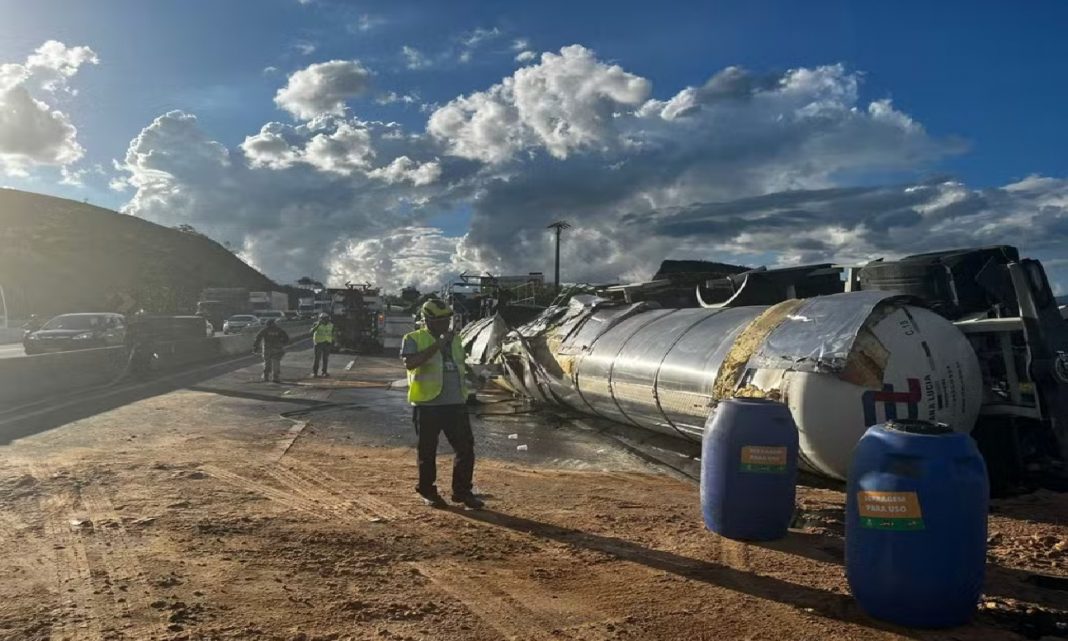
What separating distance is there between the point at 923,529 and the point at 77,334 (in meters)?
24.7

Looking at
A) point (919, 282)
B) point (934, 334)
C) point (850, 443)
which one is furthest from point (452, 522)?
point (919, 282)

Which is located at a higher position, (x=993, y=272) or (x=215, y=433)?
(x=993, y=272)

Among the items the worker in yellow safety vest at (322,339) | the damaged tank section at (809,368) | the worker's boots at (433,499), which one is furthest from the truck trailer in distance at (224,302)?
the worker's boots at (433,499)

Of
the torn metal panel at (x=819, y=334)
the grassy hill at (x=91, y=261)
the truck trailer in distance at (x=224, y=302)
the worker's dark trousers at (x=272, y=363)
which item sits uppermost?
the grassy hill at (x=91, y=261)

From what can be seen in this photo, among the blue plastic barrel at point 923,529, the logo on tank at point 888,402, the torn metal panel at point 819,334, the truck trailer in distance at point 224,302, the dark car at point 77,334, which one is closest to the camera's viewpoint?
the blue plastic barrel at point 923,529

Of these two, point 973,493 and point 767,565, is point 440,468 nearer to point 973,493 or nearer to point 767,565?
point 767,565

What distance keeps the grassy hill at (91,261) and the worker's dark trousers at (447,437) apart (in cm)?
7303

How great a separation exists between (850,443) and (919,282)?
97.2 inches

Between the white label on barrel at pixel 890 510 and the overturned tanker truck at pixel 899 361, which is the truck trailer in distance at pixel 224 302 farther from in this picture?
the white label on barrel at pixel 890 510

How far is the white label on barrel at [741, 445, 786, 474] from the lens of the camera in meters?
5.46

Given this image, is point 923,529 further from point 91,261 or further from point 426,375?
point 91,261

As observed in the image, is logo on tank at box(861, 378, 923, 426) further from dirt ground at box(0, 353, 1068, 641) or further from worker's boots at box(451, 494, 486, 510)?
worker's boots at box(451, 494, 486, 510)

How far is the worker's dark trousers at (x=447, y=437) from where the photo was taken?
6730 millimetres

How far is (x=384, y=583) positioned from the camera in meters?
4.66
